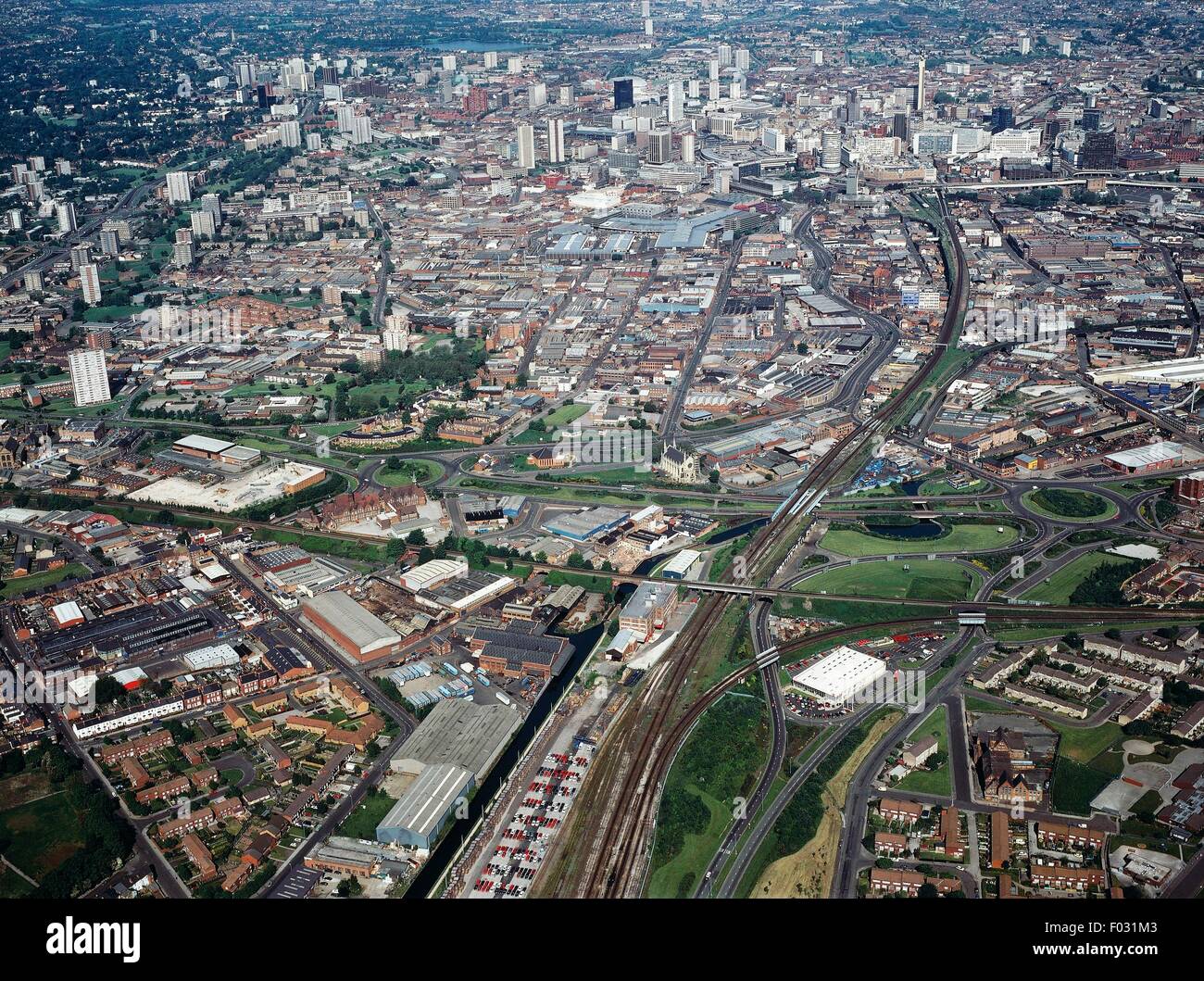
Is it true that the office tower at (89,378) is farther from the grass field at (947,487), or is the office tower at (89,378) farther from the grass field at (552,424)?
the grass field at (947,487)

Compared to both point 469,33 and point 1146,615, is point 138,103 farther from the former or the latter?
point 1146,615

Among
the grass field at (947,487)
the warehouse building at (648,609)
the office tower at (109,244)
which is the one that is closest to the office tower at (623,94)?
the office tower at (109,244)

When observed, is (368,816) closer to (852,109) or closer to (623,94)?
(852,109)

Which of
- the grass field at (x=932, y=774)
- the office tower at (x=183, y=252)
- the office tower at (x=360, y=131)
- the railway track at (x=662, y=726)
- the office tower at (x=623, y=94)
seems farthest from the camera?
the office tower at (x=623, y=94)

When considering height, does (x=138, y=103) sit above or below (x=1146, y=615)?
above

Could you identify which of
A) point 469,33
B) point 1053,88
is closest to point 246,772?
point 1053,88

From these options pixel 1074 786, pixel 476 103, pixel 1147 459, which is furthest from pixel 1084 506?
pixel 476 103

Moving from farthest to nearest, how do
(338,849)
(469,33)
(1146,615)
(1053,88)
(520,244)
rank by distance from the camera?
(469,33), (1053,88), (520,244), (1146,615), (338,849)
